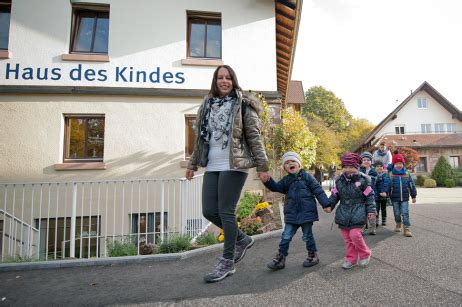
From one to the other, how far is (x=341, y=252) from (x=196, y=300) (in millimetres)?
2069

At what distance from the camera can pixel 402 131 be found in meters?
29.0

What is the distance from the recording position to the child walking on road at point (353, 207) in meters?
2.95

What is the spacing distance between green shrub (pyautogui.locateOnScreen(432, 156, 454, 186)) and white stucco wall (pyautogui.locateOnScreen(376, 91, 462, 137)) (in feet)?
24.8

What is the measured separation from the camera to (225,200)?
102 inches

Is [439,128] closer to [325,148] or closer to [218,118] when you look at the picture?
[325,148]

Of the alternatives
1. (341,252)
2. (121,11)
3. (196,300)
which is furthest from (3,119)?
(341,252)

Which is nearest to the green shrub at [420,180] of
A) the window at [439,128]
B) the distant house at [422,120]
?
the distant house at [422,120]

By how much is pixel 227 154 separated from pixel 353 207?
1.51 metres

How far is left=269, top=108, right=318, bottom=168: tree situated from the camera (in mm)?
7219

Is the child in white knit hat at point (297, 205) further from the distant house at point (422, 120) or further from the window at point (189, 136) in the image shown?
the distant house at point (422, 120)

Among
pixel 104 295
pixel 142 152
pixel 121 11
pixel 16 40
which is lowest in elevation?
pixel 104 295

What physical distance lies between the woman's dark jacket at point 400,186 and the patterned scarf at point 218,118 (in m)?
3.67

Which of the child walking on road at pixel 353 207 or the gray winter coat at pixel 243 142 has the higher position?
the gray winter coat at pixel 243 142

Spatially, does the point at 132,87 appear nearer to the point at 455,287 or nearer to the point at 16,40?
the point at 16,40
